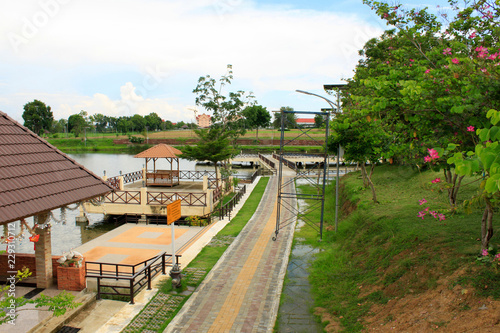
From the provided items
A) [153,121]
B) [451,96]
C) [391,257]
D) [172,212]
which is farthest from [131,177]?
[153,121]

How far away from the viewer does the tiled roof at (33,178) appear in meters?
7.08

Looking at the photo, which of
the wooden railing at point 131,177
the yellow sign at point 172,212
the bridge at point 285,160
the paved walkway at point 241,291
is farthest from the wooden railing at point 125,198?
the bridge at point 285,160

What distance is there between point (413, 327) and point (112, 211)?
17707 millimetres

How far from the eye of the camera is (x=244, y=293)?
9180 millimetres

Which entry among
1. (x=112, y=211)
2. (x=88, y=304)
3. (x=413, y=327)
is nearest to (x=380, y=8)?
(x=413, y=327)

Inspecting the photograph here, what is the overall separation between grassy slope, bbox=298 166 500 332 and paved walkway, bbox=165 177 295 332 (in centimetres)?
124

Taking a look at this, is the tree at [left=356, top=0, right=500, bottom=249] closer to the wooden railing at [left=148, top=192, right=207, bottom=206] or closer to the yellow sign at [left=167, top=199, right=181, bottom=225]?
the yellow sign at [left=167, top=199, right=181, bottom=225]

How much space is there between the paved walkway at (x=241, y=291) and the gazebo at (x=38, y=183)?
3.75 metres

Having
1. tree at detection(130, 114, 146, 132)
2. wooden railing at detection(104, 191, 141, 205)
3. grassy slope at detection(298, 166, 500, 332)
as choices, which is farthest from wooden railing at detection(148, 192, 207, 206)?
tree at detection(130, 114, 146, 132)

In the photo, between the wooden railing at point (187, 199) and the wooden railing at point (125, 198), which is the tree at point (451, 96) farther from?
the wooden railing at point (125, 198)

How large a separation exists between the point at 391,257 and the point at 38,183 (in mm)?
8608

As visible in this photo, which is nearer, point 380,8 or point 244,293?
point 380,8

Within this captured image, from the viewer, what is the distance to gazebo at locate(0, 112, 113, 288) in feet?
23.4

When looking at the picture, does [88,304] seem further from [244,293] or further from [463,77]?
[463,77]
